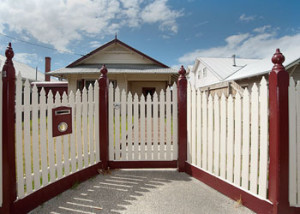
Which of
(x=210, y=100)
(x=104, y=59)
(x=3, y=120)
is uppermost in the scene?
(x=104, y=59)

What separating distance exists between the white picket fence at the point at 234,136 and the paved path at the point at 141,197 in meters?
0.34

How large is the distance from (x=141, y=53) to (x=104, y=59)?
284 centimetres

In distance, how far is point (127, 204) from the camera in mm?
2479

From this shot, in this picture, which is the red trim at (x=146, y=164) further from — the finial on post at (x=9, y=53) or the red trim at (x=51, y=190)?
the finial on post at (x=9, y=53)

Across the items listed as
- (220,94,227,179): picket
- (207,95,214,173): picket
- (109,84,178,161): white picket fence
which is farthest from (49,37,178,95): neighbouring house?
(220,94,227,179): picket

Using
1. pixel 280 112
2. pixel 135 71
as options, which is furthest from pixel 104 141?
pixel 135 71

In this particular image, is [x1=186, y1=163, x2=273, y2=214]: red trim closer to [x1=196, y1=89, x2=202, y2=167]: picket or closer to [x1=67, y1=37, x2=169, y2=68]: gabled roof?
[x1=196, y1=89, x2=202, y2=167]: picket

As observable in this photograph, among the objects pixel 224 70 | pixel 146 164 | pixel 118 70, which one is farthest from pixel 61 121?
pixel 224 70

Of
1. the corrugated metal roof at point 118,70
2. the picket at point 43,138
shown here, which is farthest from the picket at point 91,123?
the corrugated metal roof at point 118,70

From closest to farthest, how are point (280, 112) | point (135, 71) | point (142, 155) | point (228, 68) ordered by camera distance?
1. point (280, 112)
2. point (142, 155)
3. point (135, 71)
4. point (228, 68)

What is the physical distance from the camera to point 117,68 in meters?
13.1

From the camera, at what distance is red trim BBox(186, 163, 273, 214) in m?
2.21

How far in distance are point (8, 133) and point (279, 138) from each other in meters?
2.94

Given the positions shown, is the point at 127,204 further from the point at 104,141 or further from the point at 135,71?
the point at 135,71
